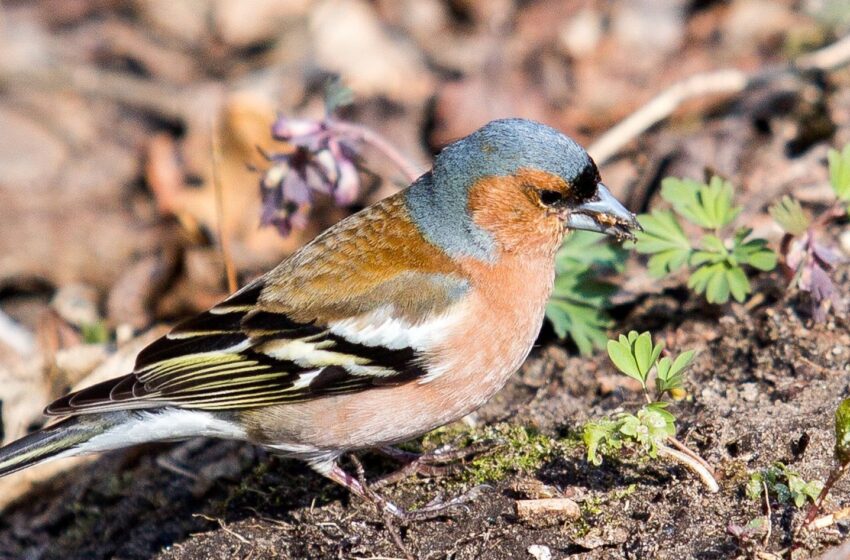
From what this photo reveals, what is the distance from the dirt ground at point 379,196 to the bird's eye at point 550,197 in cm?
92

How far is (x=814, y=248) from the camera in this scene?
4207 mm

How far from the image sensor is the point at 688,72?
24.3 ft


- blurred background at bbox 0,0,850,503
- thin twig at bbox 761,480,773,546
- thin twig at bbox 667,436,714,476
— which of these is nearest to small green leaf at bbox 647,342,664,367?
thin twig at bbox 667,436,714,476

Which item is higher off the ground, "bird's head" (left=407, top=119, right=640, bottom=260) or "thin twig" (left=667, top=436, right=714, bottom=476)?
"bird's head" (left=407, top=119, right=640, bottom=260)

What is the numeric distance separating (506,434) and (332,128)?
1729 mm

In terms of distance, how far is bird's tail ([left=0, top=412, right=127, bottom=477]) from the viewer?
4.09m

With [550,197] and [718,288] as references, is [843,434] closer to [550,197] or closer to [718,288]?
[718,288]

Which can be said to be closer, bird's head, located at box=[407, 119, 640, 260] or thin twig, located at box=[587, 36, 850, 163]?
bird's head, located at box=[407, 119, 640, 260]

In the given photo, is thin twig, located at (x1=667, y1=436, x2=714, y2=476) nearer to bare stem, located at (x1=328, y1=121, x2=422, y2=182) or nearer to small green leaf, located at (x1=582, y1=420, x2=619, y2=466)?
small green leaf, located at (x1=582, y1=420, x2=619, y2=466)

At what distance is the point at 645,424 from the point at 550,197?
1.10 meters

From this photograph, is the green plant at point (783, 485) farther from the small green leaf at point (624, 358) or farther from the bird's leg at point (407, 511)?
the bird's leg at point (407, 511)

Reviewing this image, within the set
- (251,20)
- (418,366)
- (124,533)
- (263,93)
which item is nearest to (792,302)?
(418,366)

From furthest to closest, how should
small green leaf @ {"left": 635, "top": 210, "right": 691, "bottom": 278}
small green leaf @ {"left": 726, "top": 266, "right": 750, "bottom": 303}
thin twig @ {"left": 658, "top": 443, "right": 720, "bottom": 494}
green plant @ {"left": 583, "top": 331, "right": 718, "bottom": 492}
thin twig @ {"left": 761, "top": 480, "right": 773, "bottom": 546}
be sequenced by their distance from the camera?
1. small green leaf @ {"left": 635, "top": 210, "right": 691, "bottom": 278}
2. small green leaf @ {"left": 726, "top": 266, "right": 750, "bottom": 303}
3. thin twig @ {"left": 658, "top": 443, "right": 720, "bottom": 494}
4. green plant @ {"left": 583, "top": 331, "right": 718, "bottom": 492}
5. thin twig @ {"left": 761, "top": 480, "right": 773, "bottom": 546}

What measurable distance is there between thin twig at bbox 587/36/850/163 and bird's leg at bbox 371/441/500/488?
7.93 ft
